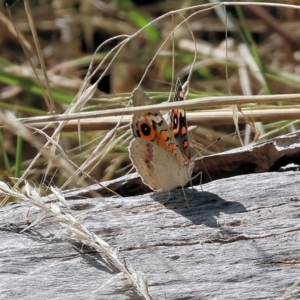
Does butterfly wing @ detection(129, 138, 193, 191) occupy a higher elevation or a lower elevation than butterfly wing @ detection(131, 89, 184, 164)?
lower

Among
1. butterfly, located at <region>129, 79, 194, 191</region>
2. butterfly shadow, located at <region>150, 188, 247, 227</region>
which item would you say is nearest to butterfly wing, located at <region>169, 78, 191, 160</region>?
butterfly, located at <region>129, 79, 194, 191</region>

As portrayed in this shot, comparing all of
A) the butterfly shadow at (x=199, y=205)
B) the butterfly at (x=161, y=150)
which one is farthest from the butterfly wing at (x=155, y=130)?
the butterfly shadow at (x=199, y=205)

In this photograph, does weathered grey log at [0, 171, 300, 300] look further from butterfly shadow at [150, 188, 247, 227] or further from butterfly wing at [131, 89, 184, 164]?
butterfly wing at [131, 89, 184, 164]

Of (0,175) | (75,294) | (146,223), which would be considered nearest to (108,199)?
(146,223)

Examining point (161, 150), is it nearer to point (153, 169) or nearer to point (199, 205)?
point (153, 169)

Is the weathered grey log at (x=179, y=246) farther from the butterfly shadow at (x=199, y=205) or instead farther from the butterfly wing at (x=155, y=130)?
the butterfly wing at (x=155, y=130)

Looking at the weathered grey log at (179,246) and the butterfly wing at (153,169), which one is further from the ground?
the butterfly wing at (153,169)
